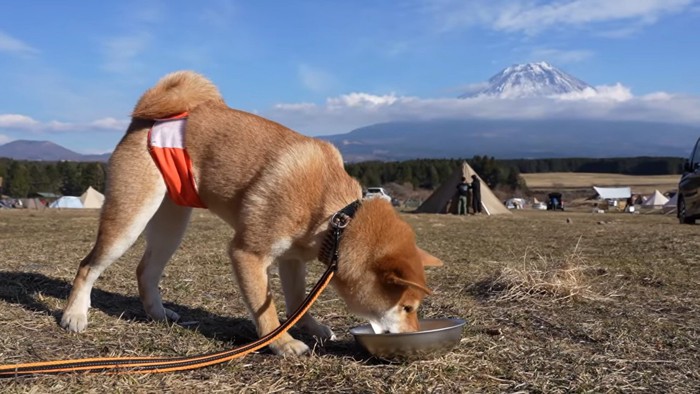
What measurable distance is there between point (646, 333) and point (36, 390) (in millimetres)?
3564

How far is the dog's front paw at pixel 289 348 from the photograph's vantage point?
358 cm

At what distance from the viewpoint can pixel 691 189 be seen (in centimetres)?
1509

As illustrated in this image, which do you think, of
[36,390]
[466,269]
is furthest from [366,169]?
[36,390]

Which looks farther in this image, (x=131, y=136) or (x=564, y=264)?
(x=564, y=264)

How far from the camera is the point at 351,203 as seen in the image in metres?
3.81

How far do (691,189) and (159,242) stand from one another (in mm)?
14200

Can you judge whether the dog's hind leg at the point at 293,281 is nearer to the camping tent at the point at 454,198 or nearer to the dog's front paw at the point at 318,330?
the dog's front paw at the point at 318,330

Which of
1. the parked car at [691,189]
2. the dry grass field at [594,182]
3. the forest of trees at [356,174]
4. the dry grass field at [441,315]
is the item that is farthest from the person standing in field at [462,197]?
the dry grass field at [594,182]

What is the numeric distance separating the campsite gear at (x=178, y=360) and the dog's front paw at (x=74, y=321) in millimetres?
1007

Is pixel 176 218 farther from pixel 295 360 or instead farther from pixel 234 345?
pixel 295 360

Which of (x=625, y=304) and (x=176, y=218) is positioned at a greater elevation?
(x=176, y=218)

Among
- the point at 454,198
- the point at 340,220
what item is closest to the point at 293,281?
the point at 340,220

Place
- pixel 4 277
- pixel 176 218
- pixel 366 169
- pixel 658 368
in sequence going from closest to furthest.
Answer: pixel 658 368
pixel 176 218
pixel 4 277
pixel 366 169

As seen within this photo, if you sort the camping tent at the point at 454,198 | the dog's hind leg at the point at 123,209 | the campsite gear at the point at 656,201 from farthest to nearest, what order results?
the campsite gear at the point at 656,201, the camping tent at the point at 454,198, the dog's hind leg at the point at 123,209
